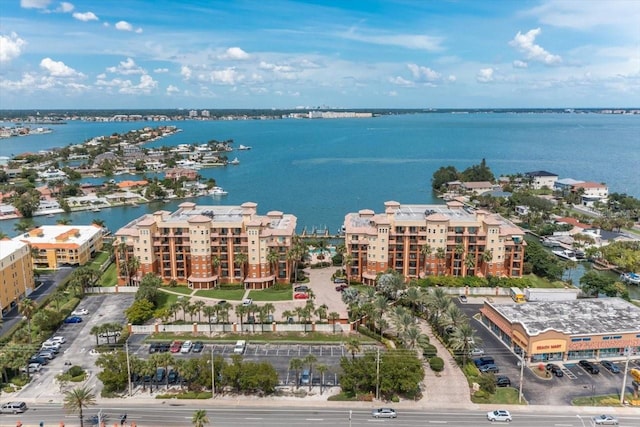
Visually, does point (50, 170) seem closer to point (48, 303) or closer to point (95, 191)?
point (95, 191)

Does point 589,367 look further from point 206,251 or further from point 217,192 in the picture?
point 217,192

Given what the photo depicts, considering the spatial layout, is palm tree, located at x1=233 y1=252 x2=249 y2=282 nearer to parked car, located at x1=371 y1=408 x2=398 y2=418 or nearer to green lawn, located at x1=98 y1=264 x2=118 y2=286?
green lawn, located at x1=98 y1=264 x2=118 y2=286

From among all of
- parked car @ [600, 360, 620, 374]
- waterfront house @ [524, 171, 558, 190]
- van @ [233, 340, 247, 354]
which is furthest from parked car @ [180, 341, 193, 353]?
waterfront house @ [524, 171, 558, 190]

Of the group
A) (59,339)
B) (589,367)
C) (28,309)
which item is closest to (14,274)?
(28,309)

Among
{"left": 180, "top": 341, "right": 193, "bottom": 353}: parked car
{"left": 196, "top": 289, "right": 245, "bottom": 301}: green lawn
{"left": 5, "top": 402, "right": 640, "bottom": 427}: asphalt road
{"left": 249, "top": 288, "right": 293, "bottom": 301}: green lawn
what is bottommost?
{"left": 5, "top": 402, "right": 640, "bottom": 427}: asphalt road

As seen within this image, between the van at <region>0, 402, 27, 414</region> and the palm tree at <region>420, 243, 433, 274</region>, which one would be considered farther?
the palm tree at <region>420, 243, 433, 274</region>

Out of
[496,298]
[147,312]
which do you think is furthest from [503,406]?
[147,312]

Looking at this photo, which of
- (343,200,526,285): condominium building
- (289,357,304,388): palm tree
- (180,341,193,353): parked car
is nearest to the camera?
(289,357,304,388): palm tree
